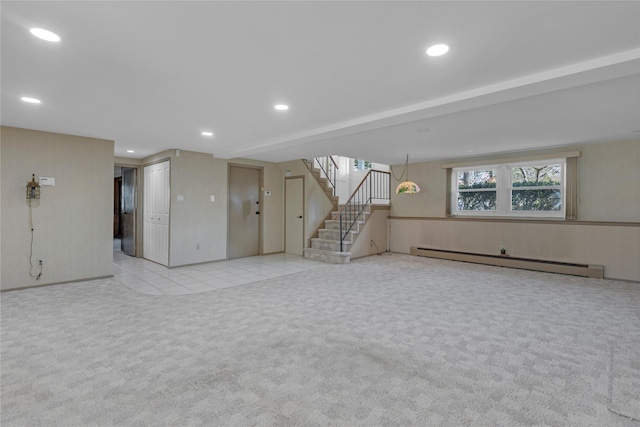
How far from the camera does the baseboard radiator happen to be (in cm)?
548

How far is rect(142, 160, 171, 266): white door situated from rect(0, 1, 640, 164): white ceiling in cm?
173

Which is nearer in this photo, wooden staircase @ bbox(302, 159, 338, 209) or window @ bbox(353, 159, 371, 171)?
wooden staircase @ bbox(302, 159, 338, 209)

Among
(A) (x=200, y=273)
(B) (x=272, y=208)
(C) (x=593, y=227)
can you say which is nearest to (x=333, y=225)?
(B) (x=272, y=208)

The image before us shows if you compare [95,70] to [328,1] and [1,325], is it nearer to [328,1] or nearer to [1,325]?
[328,1]

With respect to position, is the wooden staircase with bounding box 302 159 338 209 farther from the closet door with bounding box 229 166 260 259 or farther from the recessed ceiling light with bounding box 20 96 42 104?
the recessed ceiling light with bounding box 20 96 42 104

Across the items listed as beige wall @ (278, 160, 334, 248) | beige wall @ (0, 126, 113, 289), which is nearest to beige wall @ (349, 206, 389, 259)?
beige wall @ (278, 160, 334, 248)

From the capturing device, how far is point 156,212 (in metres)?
6.75

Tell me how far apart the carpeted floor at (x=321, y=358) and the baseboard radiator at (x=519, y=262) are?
118cm

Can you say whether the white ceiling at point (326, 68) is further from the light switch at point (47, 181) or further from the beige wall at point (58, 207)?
the light switch at point (47, 181)

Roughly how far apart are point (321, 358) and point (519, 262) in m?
5.63

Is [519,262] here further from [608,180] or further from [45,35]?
[45,35]

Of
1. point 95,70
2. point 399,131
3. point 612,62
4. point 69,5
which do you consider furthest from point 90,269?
point 612,62

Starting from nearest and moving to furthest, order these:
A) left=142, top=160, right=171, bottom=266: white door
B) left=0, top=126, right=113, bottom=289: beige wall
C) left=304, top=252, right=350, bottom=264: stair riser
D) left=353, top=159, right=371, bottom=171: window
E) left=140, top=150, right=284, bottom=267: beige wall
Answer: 1. left=0, top=126, right=113, bottom=289: beige wall
2. left=140, top=150, right=284, bottom=267: beige wall
3. left=142, top=160, right=171, bottom=266: white door
4. left=304, top=252, right=350, bottom=264: stair riser
5. left=353, top=159, right=371, bottom=171: window

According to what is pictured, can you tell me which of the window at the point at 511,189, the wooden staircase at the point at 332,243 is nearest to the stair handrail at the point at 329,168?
the wooden staircase at the point at 332,243
